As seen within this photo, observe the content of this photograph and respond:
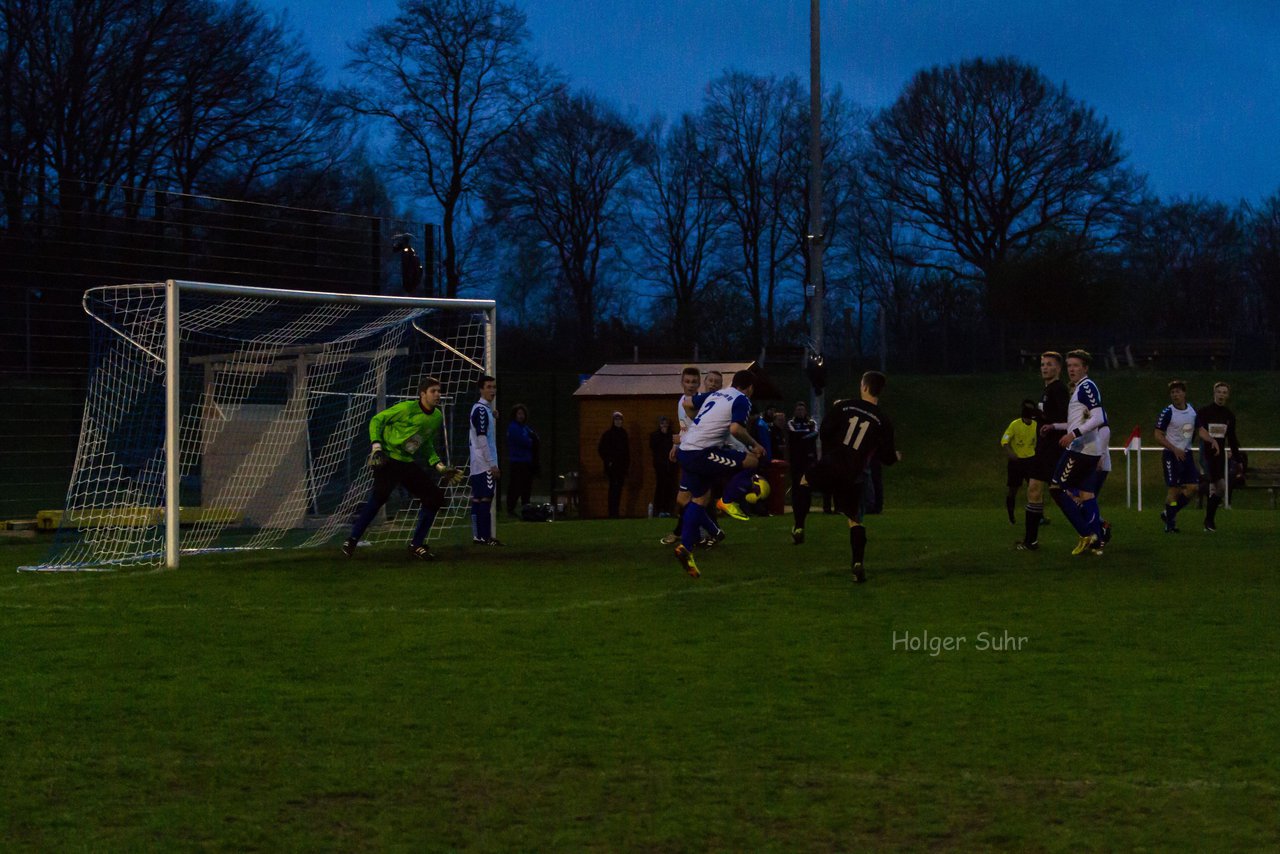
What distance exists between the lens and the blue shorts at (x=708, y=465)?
42.4 feet

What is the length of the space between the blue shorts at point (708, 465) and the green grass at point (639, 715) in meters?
0.98

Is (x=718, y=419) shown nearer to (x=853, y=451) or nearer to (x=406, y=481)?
(x=853, y=451)

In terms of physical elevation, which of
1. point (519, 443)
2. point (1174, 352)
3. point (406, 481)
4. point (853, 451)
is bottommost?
point (406, 481)

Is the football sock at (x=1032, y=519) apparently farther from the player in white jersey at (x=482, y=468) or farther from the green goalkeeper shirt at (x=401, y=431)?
the green goalkeeper shirt at (x=401, y=431)

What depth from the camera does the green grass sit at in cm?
495

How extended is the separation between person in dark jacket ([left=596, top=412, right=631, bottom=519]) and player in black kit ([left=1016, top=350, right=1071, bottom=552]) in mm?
10038

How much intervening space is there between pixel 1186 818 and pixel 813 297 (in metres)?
21.4

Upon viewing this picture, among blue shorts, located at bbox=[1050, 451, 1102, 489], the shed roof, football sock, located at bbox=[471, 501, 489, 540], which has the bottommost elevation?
football sock, located at bbox=[471, 501, 489, 540]

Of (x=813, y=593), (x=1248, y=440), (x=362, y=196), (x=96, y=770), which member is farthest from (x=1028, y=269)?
(x=96, y=770)

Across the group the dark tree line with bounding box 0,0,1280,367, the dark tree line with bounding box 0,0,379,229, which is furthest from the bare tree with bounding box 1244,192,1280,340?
the dark tree line with bounding box 0,0,379,229

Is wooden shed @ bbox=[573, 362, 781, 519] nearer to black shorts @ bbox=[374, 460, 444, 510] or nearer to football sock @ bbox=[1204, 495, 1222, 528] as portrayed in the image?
football sock @ bbox=[1204, 495, 1222, 528]

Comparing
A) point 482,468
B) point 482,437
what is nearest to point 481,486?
point 482,468

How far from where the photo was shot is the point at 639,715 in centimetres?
676

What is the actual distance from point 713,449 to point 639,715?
6403mm
